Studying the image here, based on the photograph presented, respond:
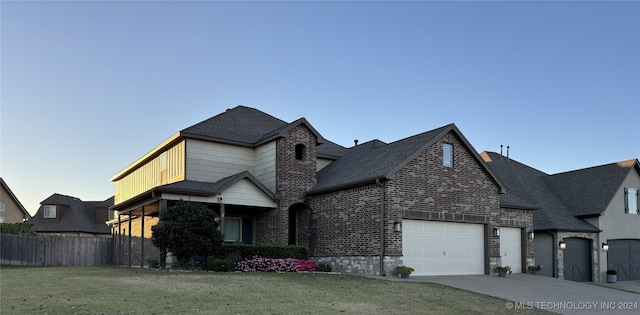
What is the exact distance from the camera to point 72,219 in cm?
4891

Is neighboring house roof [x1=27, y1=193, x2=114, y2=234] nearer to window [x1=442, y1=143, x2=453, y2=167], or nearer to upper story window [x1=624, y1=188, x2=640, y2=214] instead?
window [x1=442, y1=143, x2=453, y2=167]

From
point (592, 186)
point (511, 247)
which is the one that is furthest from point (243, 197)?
point (592, 186)

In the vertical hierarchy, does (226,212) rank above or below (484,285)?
above

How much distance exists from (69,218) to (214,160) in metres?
28.3

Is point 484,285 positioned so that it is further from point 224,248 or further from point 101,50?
point 101,50

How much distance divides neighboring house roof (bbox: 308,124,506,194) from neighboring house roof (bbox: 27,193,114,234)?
2819 centimetres

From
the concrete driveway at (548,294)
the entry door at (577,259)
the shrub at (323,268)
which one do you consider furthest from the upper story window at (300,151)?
the entry door at (577,259)

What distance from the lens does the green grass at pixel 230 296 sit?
11789 millimetres

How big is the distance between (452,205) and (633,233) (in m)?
15.3

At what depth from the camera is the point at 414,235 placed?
22.8 m

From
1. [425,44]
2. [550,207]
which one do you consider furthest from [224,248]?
[550,207]

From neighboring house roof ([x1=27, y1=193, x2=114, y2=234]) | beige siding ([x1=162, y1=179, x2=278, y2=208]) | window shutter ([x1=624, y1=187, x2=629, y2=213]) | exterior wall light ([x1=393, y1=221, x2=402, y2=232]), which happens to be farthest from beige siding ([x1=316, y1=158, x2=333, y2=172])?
neighboring house roof ([x1=27, y1=193, x2=114, y2=234])

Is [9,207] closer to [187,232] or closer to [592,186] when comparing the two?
[187,232]

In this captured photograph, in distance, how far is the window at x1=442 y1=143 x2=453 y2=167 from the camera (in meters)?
24.3
